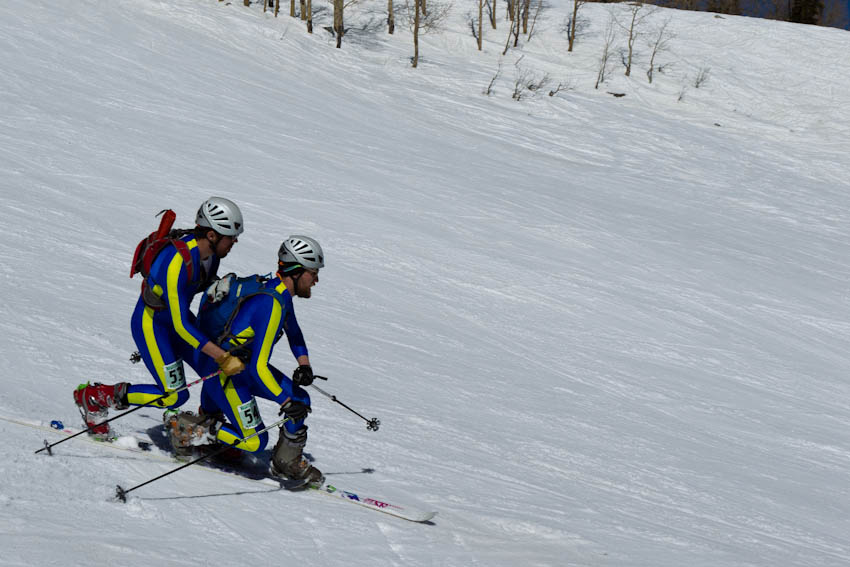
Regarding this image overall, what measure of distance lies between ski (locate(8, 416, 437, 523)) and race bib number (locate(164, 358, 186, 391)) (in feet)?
1.35

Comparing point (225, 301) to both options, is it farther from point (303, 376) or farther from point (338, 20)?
point (338, 20)

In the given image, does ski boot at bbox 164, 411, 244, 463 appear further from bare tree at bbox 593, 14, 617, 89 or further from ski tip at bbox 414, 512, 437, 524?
bare tree at bbox 593, 14, 617, 89

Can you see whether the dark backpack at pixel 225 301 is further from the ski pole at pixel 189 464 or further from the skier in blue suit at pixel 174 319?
the ski pole at pixel 189 464

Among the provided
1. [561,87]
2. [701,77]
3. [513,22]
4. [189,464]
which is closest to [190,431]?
[189,464]

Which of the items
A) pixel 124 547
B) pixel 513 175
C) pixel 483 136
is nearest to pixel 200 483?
pixel 124 547

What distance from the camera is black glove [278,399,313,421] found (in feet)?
15.9

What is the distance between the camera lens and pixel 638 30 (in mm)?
43125

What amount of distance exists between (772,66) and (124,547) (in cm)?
4201

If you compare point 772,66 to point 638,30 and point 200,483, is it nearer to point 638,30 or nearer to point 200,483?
point 638,30

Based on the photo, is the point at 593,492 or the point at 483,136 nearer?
the point at 593,492

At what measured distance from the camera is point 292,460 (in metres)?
5.16

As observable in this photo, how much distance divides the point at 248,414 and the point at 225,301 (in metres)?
0.67

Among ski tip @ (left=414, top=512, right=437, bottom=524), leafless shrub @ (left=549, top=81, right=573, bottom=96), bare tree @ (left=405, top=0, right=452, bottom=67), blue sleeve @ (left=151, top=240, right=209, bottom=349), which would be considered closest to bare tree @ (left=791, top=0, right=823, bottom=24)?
bare tree @ (left=405, top=0, right=452, bottom=67)

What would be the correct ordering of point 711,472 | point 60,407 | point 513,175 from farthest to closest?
1. point 513,175
2. point 711,472
3. point 60,407
